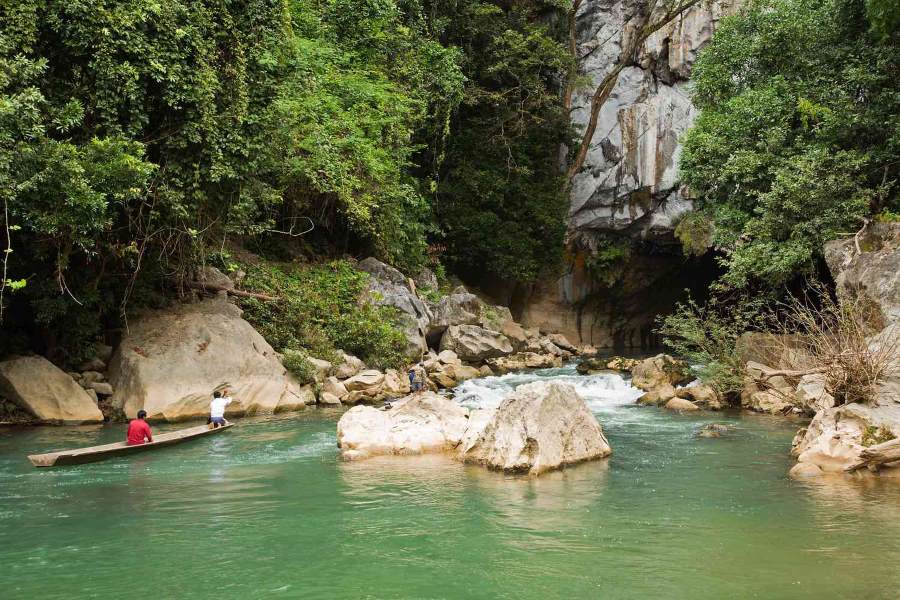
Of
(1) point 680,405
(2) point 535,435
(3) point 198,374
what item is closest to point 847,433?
(2) point 535,435

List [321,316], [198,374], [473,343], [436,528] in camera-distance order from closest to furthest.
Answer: [436,528] < [198,374] < [321,316] < [473,343]

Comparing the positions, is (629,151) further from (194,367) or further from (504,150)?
(194,367)

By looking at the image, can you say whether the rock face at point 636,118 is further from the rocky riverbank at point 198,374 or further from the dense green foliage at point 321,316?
the dense green foliage at point 321,316

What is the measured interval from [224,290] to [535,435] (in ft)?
34.3

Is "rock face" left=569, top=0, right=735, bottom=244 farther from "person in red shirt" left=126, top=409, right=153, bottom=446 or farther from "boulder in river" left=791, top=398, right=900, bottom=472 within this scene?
"person in red shirt" left=126, top=409, right=153, bottom=446

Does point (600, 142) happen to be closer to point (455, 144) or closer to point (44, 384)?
point (455, 144)

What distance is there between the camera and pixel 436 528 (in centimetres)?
777

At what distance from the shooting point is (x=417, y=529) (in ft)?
25.4

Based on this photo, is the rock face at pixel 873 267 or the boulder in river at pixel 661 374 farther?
the boulder in river at pixel 661 374

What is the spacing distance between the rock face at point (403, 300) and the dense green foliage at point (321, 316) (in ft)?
1.38

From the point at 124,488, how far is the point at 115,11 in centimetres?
749

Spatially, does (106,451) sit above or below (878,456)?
above

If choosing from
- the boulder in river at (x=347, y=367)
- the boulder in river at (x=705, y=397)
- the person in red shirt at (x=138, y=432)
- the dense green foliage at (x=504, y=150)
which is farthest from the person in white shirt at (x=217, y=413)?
the dense green foliage at (x=504, y=150)

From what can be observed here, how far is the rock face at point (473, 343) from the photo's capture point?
23.0 metres
